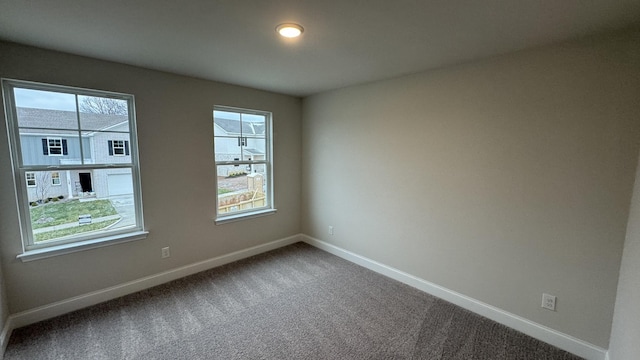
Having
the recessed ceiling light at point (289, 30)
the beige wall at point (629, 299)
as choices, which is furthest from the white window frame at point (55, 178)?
the beige wall at point (629, 299)

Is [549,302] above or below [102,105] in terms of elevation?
below

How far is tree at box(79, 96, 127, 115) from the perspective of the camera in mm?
2449

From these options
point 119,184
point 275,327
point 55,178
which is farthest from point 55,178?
point 275,327

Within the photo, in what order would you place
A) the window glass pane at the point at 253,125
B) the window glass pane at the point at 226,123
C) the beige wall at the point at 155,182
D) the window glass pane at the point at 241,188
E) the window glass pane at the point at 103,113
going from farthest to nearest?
1. the window glass pane at the point at 253,125
2. the window glass pane at the point at 241,188
3. the window glass pane at the point at 226,123
4. the window glass pane at the point at 103,113
5. the beige wall at the point at 155,182

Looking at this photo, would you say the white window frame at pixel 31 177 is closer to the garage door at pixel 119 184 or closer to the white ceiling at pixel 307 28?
the garage door at pixel 119 184

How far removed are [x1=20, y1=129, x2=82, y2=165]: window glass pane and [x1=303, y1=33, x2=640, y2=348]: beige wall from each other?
285 cm

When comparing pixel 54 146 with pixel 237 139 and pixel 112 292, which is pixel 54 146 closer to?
pixel 112 292

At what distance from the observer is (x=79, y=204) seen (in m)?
2.50

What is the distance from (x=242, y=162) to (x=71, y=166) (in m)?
1.70

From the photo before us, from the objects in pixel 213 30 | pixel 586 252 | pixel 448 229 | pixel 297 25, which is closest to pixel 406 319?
pixel 448 229

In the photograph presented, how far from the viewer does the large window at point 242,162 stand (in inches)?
134

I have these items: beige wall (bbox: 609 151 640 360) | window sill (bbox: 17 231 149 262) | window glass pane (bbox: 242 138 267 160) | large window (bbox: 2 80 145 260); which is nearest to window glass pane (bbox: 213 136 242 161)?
window glass pane (bbox: 242 138 267 160)

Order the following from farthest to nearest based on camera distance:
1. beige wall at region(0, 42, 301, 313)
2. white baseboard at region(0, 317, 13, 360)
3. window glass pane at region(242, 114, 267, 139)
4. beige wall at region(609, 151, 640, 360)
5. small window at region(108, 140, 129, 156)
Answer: window glass pane at region(242, 114, 267, 139)
small window at region(108, 140, 129, 156)
beige wall at region(0, 42, 301, 313)
white baseboard at region(0, 317, 13, 360)
beige wall at region(609, 151, 640, 360)

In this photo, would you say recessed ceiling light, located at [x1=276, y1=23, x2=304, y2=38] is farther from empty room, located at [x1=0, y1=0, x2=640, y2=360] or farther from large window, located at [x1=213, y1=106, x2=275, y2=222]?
large window, located at [x1=213, y1=106, x2=275, y2=222]
